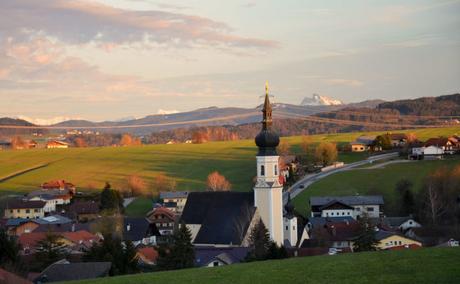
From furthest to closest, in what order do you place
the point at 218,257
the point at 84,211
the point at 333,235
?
the point at 84,211 → the point at 333,235 → the point at 218,257

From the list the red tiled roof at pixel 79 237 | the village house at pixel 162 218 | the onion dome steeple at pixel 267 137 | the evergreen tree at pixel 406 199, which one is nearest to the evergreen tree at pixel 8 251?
the red tiled roof at pixel 79 237

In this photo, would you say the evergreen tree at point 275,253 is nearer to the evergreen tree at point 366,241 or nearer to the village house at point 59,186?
the evergreen tree at point 366,241

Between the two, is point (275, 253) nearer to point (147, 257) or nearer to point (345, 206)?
point (147, 257)

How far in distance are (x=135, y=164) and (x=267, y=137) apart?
62.2m

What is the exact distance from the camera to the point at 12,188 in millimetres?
100625

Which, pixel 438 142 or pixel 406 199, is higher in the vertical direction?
pixel 438 142

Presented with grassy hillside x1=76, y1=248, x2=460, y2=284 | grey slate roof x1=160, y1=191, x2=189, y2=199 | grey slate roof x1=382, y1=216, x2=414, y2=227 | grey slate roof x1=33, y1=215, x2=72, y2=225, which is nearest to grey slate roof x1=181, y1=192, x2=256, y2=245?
grey slate roof x1=382, y1=216, x2=414, y2=227

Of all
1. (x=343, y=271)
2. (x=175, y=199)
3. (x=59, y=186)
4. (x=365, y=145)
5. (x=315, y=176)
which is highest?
(x=365, y=145)

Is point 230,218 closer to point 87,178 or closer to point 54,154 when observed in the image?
point 87,178

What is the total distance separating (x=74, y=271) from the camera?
34.7 m

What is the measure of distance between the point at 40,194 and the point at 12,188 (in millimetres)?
8772

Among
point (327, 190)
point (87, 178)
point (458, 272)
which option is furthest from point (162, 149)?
point (458, 272)

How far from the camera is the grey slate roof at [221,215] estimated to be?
52.8 metres

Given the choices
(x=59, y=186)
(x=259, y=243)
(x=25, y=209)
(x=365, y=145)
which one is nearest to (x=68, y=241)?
(x=259, y=243)
